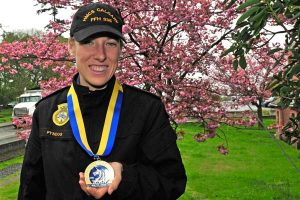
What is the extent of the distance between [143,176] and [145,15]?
16.2 ft

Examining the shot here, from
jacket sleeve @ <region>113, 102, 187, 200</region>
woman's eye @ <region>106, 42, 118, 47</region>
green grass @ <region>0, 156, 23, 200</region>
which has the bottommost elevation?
green grass @ <region>0, 156, 23, 200</region>

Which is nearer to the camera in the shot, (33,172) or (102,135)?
(102,135)

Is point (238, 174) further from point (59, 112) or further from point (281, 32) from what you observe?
point (59, 112)

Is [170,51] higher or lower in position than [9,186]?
higher

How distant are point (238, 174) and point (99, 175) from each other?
8844mm

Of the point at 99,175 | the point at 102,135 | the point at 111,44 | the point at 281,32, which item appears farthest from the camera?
the point at 281,32

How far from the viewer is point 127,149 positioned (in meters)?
1.80

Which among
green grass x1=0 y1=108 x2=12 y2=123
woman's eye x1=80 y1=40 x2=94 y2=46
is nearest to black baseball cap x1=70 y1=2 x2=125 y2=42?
woman's eye x1=80 y1=40 x2=94 y2=46

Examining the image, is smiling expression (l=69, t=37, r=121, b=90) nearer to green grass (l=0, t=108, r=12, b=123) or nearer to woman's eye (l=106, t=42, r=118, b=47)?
woman's eye (l=106, t=42, r=118, b=47)

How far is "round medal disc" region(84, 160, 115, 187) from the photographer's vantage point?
156cm

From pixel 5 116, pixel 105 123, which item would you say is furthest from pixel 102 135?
pixel 5 116

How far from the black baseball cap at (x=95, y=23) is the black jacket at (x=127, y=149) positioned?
27 cm

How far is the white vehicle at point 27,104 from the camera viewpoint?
2267 cm

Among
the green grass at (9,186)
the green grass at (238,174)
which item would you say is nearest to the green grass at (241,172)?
the green grass at (238,174)
